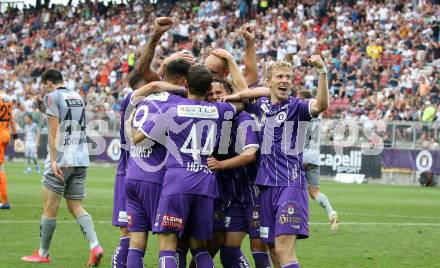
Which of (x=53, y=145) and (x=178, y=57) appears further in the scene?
(x=53, y=145)

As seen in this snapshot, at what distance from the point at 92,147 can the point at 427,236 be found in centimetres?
2466

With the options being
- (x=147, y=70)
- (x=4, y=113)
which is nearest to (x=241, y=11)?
(x=4, y=113)

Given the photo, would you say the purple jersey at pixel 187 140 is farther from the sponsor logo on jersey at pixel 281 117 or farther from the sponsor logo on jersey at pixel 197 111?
the sponsor logo on jersey at pixel 281 117

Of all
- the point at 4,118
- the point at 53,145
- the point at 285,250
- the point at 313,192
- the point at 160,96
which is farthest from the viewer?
the point at 4,118

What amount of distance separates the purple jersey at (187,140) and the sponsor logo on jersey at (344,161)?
2226 cm

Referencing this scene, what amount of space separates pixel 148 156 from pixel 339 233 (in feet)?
22.4

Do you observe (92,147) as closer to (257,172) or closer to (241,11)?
(241,11)

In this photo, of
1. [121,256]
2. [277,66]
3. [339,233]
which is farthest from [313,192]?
[277,66]

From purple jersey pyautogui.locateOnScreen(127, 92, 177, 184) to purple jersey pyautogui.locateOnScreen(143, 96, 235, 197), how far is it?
237 mm

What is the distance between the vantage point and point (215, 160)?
8.83 m

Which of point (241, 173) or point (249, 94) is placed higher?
point (249, 94)

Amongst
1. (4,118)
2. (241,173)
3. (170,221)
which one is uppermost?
(4,118)

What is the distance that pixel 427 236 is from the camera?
1516 cm

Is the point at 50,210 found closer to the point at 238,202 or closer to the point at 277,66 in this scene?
the point at 238,202
